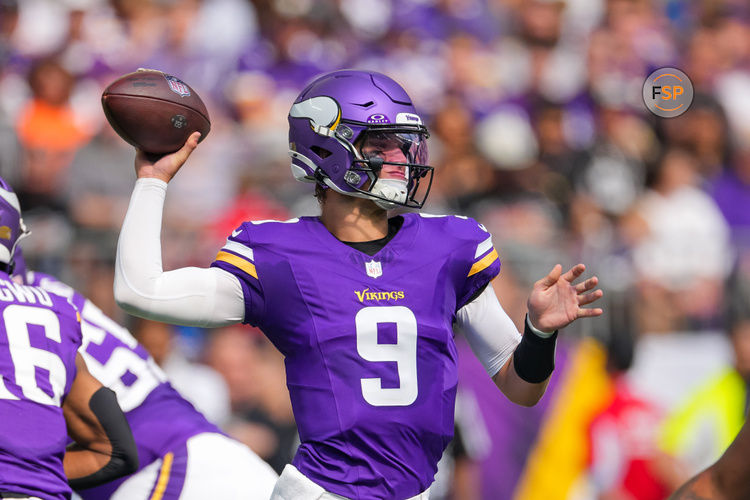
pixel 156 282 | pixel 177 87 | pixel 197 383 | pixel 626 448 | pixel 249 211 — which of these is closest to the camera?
pixel 156 282

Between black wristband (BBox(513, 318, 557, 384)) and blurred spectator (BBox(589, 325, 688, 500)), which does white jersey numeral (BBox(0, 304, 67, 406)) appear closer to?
black wristband (BBox(513, 318, 557, 384))

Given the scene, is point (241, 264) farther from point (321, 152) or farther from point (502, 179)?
point (502, 179)

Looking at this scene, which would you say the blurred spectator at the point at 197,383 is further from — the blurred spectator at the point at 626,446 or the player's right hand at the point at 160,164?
the player's right hand at the point at 160,164

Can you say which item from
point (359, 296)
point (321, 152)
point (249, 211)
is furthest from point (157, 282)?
point (249, 211)

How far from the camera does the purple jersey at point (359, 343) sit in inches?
134

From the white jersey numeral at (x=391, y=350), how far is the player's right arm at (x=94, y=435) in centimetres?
100

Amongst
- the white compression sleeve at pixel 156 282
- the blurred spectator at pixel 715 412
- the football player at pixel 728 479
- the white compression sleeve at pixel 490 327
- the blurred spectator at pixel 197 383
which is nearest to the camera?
the football player at pixel 728 479

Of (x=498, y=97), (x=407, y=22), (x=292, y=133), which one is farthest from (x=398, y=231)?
(x=407, y=22)

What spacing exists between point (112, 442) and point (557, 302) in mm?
1644

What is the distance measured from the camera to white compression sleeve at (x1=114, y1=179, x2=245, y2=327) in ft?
11.1

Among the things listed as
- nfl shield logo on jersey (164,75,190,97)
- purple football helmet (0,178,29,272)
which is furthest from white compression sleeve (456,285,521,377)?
purple football helmet (0,178,29,272)

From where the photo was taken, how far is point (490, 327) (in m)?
3.77

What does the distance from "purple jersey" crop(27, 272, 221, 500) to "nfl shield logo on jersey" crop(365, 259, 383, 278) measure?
4.35 feet
